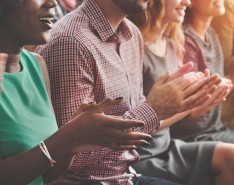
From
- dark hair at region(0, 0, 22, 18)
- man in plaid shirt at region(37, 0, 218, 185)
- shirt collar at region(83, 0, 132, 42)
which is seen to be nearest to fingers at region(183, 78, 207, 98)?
man in plaid shirt at region(37, 0, 218, 185)

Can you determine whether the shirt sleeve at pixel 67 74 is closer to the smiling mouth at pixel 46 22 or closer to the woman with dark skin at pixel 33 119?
the woman with dark skin at pixel 33 119

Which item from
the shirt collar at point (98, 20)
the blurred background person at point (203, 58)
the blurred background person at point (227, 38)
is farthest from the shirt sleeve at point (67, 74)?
the blurred background person at point (227, 38)

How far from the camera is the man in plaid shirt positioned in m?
1.15

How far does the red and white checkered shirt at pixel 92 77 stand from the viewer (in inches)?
45.1

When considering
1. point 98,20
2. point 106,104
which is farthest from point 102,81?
point 106,104

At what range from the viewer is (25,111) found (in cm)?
97

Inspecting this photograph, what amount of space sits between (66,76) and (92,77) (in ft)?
0.24

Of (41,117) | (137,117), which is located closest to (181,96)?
(137,117)

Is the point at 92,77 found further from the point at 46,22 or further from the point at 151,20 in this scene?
the point at 151,20

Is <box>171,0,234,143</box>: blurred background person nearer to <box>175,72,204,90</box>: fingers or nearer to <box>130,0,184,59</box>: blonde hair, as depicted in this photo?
<box>130,0,184,59</box>: blonde hair

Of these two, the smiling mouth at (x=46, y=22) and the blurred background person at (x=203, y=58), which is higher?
the smiling mouth at (x=46, y=22)

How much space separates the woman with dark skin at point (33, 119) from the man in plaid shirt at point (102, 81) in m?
0.07

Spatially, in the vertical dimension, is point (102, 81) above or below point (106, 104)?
below

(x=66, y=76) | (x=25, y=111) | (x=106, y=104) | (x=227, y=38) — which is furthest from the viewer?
(x=227, y=38)
